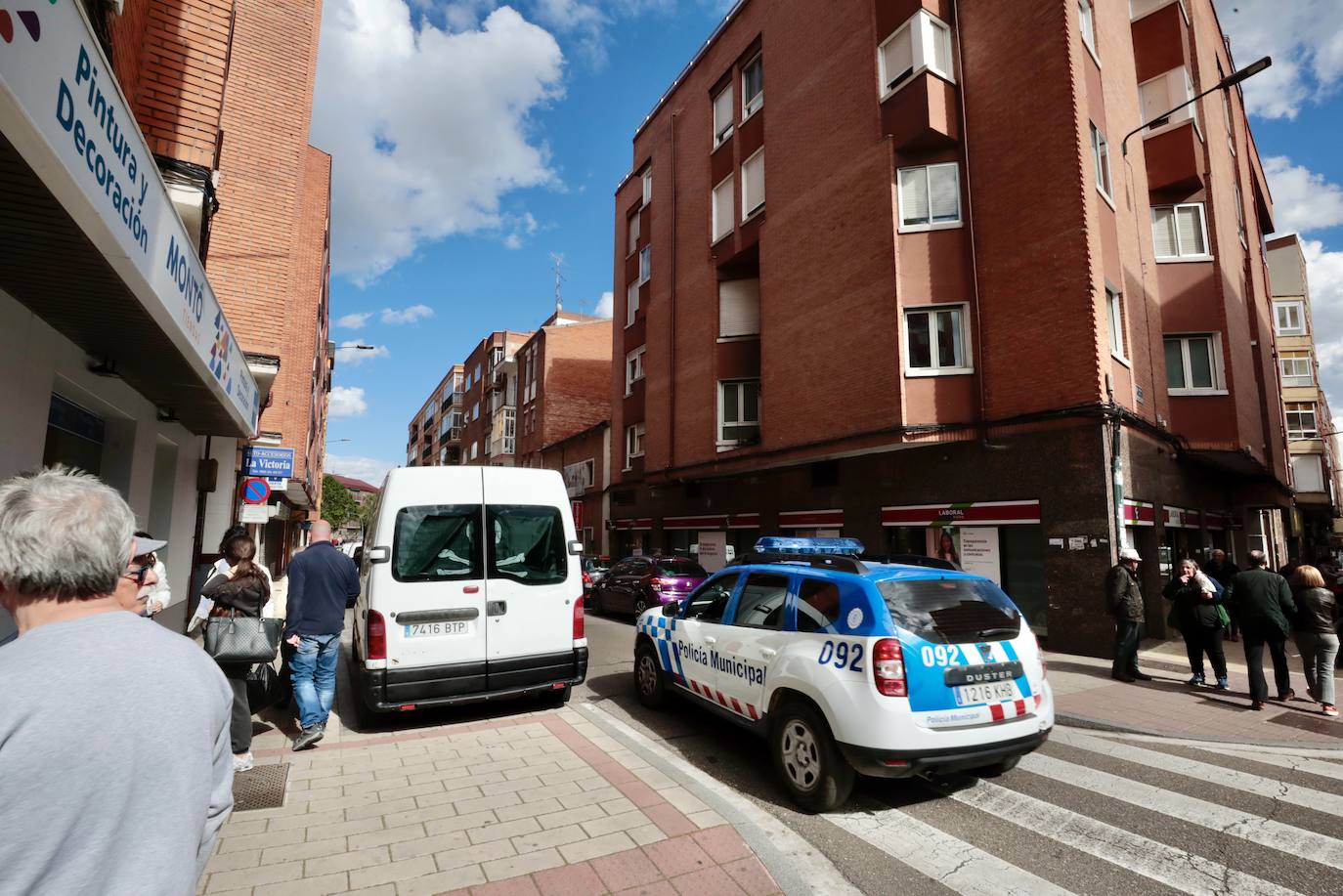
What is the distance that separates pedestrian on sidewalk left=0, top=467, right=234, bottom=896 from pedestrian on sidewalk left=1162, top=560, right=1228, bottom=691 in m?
10.7

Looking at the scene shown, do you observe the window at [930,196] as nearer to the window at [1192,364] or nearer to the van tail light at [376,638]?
the window at [1192,364]

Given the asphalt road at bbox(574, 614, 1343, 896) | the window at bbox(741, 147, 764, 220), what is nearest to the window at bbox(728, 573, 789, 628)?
the asphalt road at bbox(574, 614, 1343, 896)

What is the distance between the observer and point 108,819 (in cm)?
133

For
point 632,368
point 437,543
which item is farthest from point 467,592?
point 632,368

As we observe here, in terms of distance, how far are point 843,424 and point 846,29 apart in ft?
31.7

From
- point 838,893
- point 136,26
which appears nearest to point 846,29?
point 136,26

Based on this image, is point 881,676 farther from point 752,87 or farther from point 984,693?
point 752,87

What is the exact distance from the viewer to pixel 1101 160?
46.2 ft

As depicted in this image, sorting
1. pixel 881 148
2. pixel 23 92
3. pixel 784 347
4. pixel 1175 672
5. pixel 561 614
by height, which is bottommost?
pixel 1175 672

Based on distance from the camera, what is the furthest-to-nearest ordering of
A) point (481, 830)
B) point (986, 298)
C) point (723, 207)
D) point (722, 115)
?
1. point (722, 115)
2. point (723, 207)
3. point (986, 298)
4. point (481, 830)

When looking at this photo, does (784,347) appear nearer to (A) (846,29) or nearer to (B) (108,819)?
(A) (846,29)

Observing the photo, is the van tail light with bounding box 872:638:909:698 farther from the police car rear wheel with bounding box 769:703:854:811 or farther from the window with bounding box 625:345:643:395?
the window with bounding box 625:345:643:395

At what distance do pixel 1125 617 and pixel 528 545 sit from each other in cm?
801

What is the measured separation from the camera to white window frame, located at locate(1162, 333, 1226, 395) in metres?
15.5
